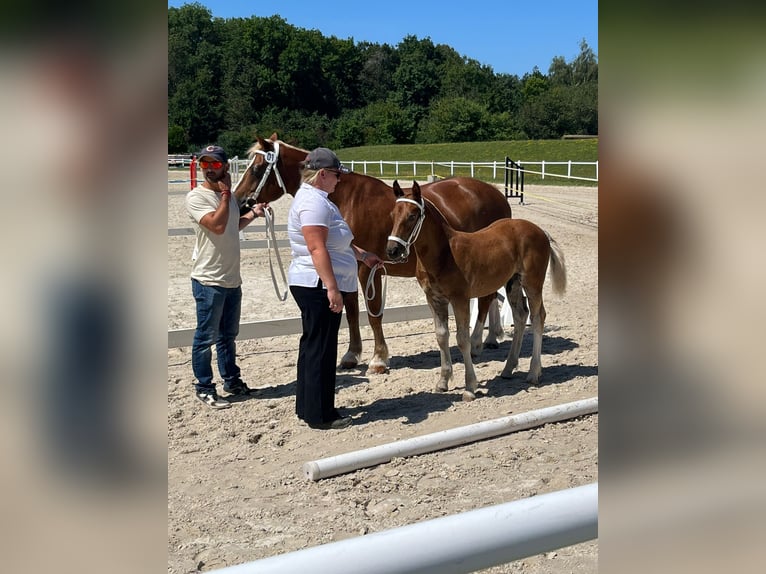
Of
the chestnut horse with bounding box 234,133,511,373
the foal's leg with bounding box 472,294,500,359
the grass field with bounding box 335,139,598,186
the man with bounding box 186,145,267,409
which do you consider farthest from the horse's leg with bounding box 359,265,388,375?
the grass field with bounding box 335,139,598,186

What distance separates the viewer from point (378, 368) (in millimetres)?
6598

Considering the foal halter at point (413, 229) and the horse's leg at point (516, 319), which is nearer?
the foal halter at point (413, 229)

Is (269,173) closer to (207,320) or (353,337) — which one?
(353,337)

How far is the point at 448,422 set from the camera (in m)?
5.39

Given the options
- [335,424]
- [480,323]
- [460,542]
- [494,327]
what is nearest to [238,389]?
[335,424]

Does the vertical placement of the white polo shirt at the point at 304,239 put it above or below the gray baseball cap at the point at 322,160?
below

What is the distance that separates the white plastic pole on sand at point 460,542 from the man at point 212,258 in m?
4.66

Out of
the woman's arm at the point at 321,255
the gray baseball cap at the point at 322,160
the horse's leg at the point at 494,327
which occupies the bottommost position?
the horse's leg at the point at 494,327

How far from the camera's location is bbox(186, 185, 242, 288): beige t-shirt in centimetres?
550

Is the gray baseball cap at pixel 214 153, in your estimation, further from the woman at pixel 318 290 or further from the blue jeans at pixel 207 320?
the blue jeans at pixel 207 320

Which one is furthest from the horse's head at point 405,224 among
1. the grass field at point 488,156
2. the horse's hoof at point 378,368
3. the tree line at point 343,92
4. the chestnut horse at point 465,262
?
the tree line at point 343,92

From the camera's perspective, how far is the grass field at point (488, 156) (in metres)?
30.9

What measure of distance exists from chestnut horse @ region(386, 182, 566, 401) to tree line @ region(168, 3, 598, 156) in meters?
39.2
